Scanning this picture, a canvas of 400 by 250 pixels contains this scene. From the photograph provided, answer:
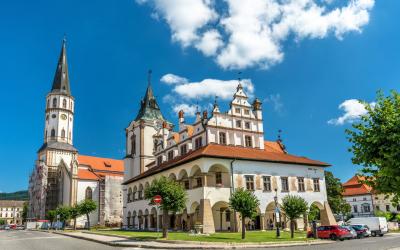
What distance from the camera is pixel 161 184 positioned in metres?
30.9

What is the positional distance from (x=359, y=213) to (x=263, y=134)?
48.6 meters

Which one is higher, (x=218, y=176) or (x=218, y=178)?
(x=218, y=176)

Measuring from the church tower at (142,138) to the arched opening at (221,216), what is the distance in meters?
29.4

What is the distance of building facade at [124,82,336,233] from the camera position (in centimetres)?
3891

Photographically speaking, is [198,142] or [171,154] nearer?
[198,142]

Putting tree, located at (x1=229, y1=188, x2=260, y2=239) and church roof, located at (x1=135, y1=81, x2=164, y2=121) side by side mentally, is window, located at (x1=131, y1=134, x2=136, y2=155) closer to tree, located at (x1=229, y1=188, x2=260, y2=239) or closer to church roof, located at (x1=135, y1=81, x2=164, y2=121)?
church roof, located at (x1=135, y1=81, x2=164, y2=121)

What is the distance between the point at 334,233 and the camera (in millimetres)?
32781

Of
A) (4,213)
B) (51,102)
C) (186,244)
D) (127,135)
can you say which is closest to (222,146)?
(186,244)

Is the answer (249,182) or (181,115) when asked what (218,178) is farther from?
(181,115)

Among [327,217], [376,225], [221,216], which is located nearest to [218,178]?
[221,216]

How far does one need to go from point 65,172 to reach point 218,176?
59546mm

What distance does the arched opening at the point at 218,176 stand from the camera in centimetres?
4028

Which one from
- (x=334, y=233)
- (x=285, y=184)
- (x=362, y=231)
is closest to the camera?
(x=334, y=233)

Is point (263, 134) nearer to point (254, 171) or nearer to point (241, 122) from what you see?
point (241, 122)
